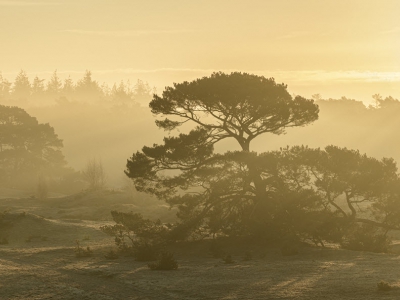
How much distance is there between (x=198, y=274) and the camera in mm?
20469

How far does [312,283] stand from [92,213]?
3318 centimetres

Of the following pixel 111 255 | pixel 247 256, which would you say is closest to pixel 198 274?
pixel 247 256

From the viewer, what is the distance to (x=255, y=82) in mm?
28625

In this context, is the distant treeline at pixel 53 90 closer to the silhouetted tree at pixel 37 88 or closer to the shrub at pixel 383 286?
the silhouetted tree at pixel 37 88

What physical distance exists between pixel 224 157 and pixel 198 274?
352 inches

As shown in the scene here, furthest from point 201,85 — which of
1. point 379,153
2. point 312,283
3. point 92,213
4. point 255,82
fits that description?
point 379,153

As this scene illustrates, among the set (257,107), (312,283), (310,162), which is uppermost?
(257,107)

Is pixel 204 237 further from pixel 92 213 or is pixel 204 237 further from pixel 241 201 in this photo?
pixel 92 213

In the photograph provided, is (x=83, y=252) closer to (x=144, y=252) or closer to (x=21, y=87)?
(x=144, y=252)

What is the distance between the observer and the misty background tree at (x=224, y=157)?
27.8 m

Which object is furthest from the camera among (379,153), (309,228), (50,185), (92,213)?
(379,153)

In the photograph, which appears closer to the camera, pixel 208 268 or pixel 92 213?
pixel 208 268

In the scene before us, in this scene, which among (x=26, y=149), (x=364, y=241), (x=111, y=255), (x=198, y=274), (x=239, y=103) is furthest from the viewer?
(x=26, y=149)

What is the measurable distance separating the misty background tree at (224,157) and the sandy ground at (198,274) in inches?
74.2
